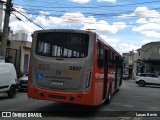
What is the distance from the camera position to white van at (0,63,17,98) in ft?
62.7

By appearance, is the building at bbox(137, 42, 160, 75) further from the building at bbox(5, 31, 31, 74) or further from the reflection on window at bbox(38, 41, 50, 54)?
the reflection on window at bbox(38, 41, 50, 54)

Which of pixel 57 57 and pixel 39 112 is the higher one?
pixel 57 57

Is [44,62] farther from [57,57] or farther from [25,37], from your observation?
[25,37]

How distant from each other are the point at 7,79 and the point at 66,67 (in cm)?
777

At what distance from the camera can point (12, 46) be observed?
40812mm

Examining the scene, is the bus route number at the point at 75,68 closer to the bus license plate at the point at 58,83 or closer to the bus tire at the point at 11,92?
the bus license plate at the point at 58,83

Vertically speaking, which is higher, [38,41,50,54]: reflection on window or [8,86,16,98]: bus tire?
[38,41,50,54]: reflection on window

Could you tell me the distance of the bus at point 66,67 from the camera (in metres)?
12.7

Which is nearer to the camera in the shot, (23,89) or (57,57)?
(57,57)

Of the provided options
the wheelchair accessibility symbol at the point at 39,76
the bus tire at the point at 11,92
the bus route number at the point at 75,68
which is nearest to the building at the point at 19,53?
the bus tire at the point at 11,92

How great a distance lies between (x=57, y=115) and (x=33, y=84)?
146 cm

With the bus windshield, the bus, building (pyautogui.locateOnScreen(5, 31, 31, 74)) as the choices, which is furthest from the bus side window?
building (pyautogui.locateOnScreen(5, 31, 31, 74))

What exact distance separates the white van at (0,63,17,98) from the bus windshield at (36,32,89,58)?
20.4 feet

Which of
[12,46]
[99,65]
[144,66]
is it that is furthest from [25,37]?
[99,65]
